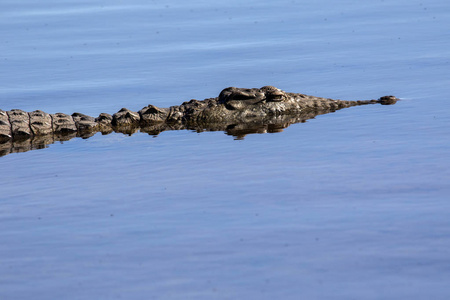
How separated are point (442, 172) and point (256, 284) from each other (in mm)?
4251

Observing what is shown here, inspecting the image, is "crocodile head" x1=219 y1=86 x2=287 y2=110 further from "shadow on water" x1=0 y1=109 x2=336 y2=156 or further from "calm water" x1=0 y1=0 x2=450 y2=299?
"calm water" x1=0 y1=0 x2=450 y2=299

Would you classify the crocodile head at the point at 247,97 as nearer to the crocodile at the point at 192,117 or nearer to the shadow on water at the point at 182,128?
the crocodile at the point at 192,117

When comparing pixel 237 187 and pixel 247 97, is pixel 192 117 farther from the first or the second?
pixel 237 187

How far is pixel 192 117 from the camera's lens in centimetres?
1711

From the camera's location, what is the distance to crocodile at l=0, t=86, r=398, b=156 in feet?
54.3

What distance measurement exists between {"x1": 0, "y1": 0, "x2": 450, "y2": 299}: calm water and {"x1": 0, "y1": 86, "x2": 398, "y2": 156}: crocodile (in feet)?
2.34

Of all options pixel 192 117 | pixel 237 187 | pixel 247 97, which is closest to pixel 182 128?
pixel 192 117

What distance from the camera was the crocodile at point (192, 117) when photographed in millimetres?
16547

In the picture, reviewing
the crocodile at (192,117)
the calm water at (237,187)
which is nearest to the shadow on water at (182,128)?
the crocodile at (192,117)

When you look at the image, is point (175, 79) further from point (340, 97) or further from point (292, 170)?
point (292, 170)

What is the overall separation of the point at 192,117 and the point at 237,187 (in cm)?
566

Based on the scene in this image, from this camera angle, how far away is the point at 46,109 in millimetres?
18609

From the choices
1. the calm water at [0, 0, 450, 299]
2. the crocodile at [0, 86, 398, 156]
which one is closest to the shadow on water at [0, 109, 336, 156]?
the crocodile at [0, 86, 398, 156]

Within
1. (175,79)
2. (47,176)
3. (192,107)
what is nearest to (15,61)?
(175,79)
